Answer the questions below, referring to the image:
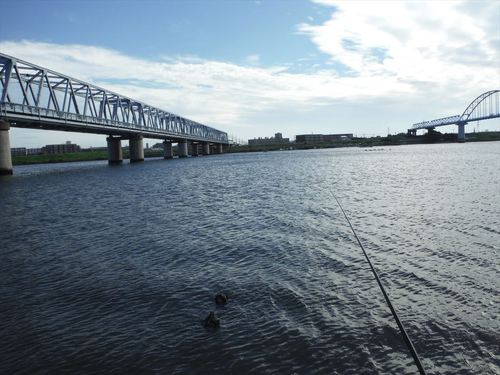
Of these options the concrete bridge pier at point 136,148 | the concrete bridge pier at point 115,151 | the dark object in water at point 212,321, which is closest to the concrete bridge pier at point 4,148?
the concrete bridge pier at point 115,151

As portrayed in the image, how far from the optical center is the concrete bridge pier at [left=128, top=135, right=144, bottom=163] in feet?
442

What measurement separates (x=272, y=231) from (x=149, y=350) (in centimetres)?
1298

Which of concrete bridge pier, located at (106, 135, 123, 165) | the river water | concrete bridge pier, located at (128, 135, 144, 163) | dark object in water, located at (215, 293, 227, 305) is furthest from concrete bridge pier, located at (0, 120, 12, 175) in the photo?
concrete bridge pier, located at (128, 135, 144, 163)

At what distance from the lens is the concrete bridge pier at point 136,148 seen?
134812mm

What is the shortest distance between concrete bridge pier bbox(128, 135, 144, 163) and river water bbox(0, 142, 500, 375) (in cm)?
11232

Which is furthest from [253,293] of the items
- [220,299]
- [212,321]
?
[212,321]

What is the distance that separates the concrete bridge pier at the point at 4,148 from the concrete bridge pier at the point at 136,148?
65.7 meters

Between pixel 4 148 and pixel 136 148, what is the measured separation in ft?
237

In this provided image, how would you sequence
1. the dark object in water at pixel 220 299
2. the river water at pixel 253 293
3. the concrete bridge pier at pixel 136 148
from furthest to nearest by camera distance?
the concrete bridge pier at pixel 136 148 → the dark object in water at pixel 220 299 → the river water at pixel 253 293

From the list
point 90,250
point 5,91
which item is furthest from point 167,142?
point 90,250

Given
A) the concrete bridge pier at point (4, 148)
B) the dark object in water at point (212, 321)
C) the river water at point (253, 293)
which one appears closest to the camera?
the river water at point (253, 293)

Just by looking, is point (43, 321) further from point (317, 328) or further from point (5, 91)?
point (5, 91)

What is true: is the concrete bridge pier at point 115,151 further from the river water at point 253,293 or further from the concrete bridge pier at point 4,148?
the river water at point 253,293

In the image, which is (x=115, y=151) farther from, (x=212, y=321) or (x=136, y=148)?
(x=212, y=321)
